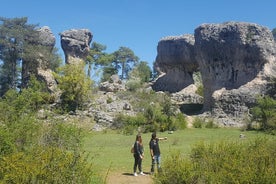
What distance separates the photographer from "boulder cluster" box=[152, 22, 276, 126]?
36.2 meters

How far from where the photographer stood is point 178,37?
4688cm

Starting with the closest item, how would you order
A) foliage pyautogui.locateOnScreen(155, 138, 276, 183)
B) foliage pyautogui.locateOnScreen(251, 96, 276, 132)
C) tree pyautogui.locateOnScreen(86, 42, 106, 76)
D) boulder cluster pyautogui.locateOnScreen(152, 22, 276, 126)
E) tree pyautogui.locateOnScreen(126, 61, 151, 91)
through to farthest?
foliage pyautogui.locateOnScreen(155, 138, 276, 183), foliage pyautogui.locateOnScreen(251, 96, 276, 132), boulder cluster pyautogui.locateOnScreen(152, 22, 276, 126), tree pyautogui.locateOnScreen(126, 61, 151, 91), tree pyautogui.locateOnScreen(86, 42, 106, 76)

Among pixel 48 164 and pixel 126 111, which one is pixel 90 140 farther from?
pixel 48 164

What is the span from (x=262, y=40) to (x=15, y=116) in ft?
86.4

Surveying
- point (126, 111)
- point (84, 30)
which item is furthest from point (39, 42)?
point (126, 111)

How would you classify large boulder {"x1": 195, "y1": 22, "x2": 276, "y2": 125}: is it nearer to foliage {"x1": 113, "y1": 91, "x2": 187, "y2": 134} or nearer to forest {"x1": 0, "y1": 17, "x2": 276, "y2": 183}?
forest {"x1": 0, "y1": 17, "x2": 276, "y2": 183}

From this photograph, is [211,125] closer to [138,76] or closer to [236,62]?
[236,62]

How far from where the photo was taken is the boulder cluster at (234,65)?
3619cm

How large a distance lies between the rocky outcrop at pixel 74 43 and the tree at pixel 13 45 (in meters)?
4.95

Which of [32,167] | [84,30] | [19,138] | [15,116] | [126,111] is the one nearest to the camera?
[32,167]

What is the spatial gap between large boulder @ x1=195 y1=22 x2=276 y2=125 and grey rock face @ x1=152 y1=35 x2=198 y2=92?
6.29 meters

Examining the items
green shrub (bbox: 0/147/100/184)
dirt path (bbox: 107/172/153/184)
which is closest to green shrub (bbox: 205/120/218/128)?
dirt path (bbox: 107/172/153/184)

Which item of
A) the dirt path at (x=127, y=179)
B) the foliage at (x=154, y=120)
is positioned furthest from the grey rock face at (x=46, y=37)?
the dirt path at (x=127, y=179)

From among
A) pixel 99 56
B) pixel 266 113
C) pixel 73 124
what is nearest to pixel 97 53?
pixel 99 56
